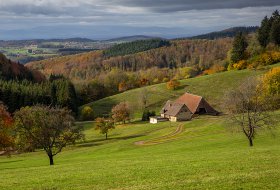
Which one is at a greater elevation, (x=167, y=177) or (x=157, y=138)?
(x=167, y=177)

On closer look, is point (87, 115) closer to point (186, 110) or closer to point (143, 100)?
point (143, 100)

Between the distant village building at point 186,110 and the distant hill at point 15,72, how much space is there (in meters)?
77.7

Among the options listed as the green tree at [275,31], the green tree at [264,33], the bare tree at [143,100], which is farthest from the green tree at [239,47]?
the bare tree at [143,100]

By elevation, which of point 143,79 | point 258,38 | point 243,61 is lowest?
point 143,79

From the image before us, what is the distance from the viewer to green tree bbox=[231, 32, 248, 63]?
4734 inches

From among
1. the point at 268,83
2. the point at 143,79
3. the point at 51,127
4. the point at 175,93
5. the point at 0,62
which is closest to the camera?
the point at 51,127

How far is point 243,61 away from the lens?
120 metres

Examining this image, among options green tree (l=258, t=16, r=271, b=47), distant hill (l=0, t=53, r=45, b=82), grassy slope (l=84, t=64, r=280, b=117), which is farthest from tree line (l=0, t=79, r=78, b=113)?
green tree (l=258, t=16, r=271, b=47)

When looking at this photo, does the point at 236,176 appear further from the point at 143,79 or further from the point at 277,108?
the point at 143,79

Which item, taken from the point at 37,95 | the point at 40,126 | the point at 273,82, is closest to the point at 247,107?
the point at 40,126

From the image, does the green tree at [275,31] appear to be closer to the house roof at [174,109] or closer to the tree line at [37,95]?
the house roof at [174,109]

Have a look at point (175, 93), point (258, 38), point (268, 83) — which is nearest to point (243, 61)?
point (258, 38)

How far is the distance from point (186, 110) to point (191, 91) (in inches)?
1061

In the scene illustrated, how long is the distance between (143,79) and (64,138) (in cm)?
12822
